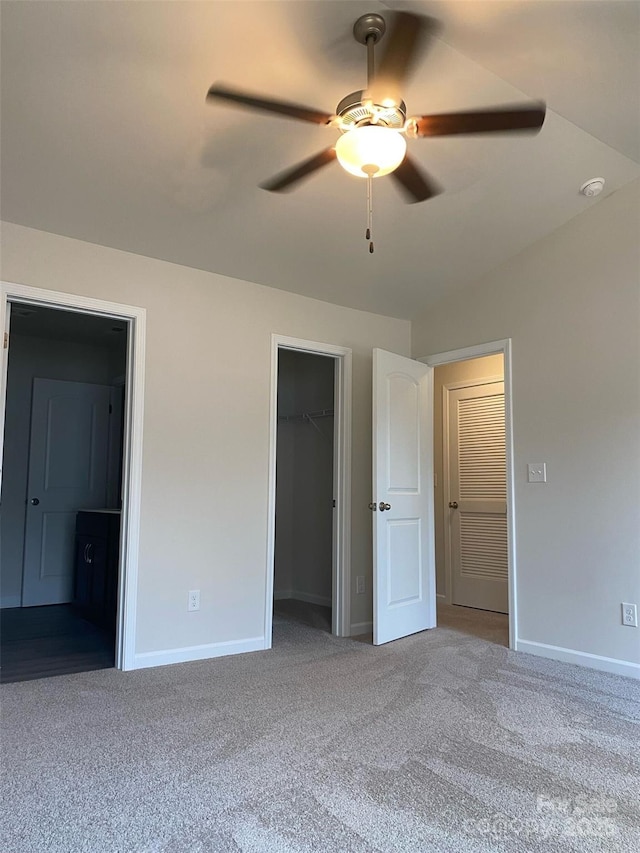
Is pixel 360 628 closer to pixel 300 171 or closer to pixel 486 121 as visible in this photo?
pixel 300 171

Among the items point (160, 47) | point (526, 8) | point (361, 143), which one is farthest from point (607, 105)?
point (160, 47)

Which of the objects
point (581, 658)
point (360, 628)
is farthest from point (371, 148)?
point (360, 628)

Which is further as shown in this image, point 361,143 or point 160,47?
point 160,47

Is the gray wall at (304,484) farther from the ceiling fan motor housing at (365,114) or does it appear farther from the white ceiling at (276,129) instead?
the ceiling fan motor housing at (365,114)

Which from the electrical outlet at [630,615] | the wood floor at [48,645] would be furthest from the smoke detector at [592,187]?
the wood floor at [48,645]

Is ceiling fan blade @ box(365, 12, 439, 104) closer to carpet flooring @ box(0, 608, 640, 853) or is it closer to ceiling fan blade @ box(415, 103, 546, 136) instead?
ceiling fan blade @ box(415, 103, 546, 136)

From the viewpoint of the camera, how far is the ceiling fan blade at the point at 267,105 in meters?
1.97

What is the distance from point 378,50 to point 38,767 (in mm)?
3070

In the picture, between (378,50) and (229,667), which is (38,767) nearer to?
(229,667)

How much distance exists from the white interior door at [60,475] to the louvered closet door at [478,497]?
11.5 feet

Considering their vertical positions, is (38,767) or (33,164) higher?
(33,164)

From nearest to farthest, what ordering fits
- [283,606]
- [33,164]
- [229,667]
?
1. [33,164]
2. [229,667]
3. [283,606]

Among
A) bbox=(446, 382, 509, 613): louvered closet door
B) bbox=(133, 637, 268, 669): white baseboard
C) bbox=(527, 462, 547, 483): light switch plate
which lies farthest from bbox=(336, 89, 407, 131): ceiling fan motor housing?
bbox=(446, 382, 509, 613): louvered closet door

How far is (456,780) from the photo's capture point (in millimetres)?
2141
